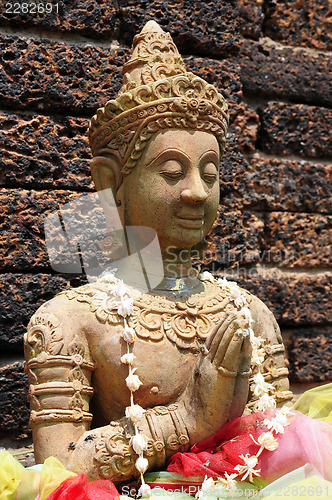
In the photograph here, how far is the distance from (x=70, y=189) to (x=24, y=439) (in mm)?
952

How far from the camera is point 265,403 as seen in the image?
1746 millimetres

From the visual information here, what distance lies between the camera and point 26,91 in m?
2.43

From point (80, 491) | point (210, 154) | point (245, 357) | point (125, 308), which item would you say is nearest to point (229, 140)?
point (210, 154)

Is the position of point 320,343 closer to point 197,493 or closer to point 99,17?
point 197,493

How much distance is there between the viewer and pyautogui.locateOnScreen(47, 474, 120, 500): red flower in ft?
4.73

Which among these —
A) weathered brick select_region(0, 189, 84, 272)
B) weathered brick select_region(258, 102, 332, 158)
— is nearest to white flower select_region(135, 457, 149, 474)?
weathered brick select_region(0, 189, 84, 272)

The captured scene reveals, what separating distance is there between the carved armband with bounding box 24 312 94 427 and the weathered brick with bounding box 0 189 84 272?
663 mm

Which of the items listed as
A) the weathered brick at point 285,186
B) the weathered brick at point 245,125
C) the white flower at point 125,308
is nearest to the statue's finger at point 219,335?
the white flower at point 125,308

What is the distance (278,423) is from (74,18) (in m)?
1.75

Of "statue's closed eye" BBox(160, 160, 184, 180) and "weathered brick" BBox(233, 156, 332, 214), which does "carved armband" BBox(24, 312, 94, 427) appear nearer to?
"statue's closed eye" BBox(160, 160, 184, 180)

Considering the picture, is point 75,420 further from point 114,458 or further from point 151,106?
point 151,106

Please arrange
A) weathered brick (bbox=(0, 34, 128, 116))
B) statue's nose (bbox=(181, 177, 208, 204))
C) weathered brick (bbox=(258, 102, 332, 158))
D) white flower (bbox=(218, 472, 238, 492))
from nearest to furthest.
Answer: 1. white flower (bbox=(218, 472, 238, 492))
2. statue's nose (bbox=(181, 177, 208, 204))
3. weathered brick (bbox=(0, 34, 128, 116))
4. weathered brick (bbox=(258, 102, 332, 158))

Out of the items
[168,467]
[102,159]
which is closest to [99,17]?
[102,159]

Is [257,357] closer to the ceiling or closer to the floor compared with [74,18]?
Answer: closer to the floor
